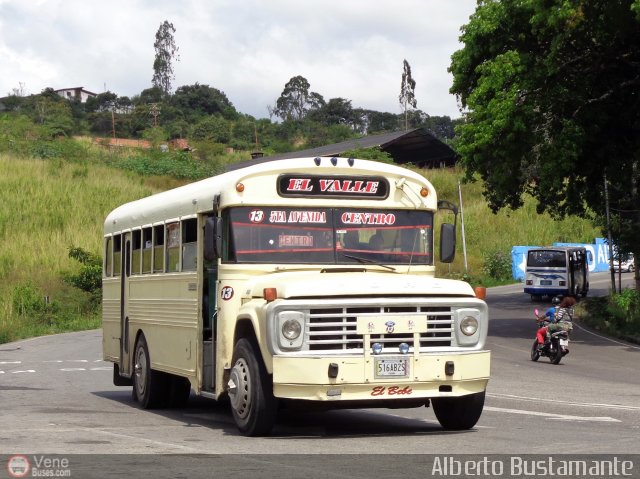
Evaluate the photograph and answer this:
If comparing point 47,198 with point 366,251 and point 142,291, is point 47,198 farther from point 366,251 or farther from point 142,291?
point 366,251

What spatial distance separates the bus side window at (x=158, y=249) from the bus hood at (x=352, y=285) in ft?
10.8

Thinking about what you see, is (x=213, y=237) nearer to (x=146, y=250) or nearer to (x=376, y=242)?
(x=376, y=242)

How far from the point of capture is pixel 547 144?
34750 millimetres

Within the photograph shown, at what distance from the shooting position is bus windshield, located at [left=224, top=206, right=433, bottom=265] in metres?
12.5

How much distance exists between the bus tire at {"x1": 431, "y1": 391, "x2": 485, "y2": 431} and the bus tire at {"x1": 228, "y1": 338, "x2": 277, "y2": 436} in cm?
185

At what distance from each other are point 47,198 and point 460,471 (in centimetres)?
5606

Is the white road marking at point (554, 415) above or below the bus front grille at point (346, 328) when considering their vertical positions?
below

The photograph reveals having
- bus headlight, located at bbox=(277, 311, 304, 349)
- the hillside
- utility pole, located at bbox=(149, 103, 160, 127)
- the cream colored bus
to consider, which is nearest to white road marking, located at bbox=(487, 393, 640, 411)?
the cream colored bus

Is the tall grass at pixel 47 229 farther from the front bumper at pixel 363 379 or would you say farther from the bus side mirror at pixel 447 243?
the front bumper at pixel 363 379

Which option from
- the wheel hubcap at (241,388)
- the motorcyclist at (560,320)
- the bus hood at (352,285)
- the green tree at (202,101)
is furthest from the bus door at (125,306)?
the green tree at (202,101)

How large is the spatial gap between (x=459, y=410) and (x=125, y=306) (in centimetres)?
689

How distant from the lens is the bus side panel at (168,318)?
13602 millimetres

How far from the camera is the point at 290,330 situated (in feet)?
36.2

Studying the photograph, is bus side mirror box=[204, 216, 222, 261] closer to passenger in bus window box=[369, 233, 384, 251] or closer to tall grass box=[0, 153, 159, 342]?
passenger in bus window box=[369, 233, 384, 251]
